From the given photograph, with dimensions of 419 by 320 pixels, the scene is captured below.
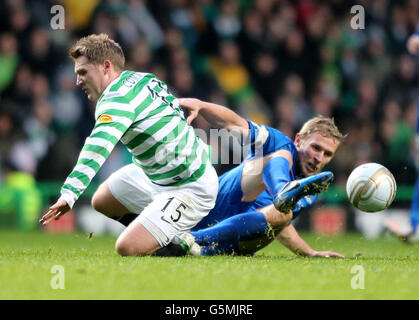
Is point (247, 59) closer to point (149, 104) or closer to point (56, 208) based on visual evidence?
point (149, 104)

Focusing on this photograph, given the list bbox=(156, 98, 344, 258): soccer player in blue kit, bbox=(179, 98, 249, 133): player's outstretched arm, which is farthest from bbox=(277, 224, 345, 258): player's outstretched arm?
bbox=(179, 98, 249, 133): player's outstretched arm

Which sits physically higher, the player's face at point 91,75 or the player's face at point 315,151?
the player's face at point 91,75

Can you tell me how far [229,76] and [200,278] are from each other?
7.77 meters

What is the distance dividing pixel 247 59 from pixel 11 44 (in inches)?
134

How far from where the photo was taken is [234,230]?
5223 millimetres

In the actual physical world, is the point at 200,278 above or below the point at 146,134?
below

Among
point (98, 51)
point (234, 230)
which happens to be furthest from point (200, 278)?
point (98, 51)

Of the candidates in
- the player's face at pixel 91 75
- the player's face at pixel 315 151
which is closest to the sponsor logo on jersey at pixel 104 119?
the player's face at pixel 91 75

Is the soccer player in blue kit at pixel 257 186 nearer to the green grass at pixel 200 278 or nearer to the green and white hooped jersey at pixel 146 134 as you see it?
the green and white hooped jersey at pixel 146 134

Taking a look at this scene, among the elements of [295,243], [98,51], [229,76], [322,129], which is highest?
[98,51]

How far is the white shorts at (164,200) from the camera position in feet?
16.6

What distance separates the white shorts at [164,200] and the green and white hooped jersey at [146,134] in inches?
3.0

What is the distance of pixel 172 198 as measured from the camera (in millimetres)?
5191

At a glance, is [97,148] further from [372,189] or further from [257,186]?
[372,189]
